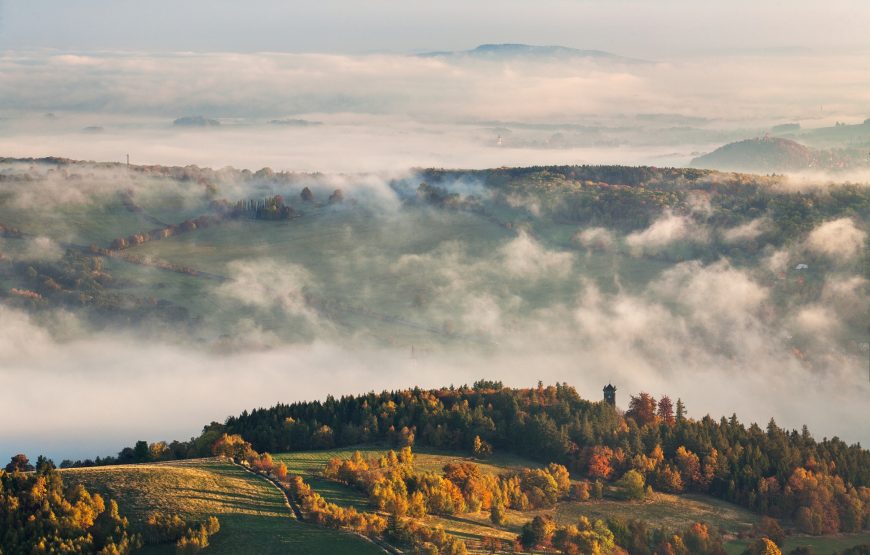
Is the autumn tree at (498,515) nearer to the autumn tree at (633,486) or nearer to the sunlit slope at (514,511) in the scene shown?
the sunlit slope at (514,511)

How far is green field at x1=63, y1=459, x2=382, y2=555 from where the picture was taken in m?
136

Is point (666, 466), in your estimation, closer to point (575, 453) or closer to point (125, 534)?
point (575, 453)

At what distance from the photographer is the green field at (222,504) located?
136125 millimetres

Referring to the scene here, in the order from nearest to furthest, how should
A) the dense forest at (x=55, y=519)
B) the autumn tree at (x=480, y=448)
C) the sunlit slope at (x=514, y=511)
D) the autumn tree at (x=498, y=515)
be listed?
the dense forest at (x=55, y=519) < the sunlit slope at (x=514, y=511) < the autumn tree at (x=498, y=515) < the autumn tree at (x=480, y=448)

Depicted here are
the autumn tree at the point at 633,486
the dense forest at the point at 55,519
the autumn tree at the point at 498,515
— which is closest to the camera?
the dense forest at the point at 55,519

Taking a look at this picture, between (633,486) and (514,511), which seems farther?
(633,486)

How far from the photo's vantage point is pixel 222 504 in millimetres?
145750

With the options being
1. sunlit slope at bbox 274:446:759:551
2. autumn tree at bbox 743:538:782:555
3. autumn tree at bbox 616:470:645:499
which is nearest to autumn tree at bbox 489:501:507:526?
sunlit slope at bbox 274:446:759:551

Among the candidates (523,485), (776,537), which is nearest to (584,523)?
(523,485)

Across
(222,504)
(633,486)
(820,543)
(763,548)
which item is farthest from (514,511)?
(820,543)

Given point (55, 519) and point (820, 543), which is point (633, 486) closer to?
point (820, 543)

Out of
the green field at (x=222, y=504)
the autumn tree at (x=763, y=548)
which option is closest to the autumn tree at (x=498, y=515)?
the green field at (x=222, y=504)

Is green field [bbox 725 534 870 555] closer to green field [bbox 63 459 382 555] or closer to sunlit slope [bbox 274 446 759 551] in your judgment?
sunlit slope [bbox 274 446 759 551]

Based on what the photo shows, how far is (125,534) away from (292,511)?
886 inches
